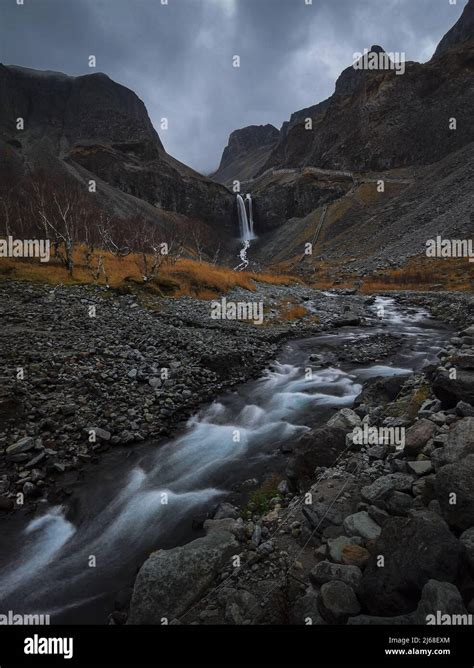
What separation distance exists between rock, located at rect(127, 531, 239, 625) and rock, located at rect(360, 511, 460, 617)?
2.33 meters

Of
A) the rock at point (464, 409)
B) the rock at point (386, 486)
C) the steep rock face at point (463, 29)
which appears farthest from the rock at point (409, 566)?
the steep rock face at point (463, 29)

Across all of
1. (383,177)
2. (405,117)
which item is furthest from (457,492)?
(405,117)

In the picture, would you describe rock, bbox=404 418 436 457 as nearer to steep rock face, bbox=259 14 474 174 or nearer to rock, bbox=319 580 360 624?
rock, bbox=319 580 360 624

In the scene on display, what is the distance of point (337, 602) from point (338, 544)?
99 cm

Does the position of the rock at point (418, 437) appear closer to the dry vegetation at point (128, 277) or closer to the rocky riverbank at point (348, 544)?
the rocky riverbank at point (348, 544)

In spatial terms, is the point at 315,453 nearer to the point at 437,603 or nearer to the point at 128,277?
the point at 437,603

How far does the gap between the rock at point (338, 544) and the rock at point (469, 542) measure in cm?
131

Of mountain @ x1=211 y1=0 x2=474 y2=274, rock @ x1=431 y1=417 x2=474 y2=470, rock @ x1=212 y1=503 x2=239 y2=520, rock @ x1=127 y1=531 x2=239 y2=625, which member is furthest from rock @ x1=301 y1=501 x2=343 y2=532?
mountain @ x1=211 y1=0 x2=474 y2=274

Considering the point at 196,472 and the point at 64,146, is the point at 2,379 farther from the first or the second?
the point at 64,146

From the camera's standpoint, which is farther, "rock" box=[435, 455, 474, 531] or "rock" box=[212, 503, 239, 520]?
"rock" box=[212, 503, 239, 520]

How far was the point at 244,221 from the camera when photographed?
133 metres

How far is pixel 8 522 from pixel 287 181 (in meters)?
134

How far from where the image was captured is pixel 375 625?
3533 millimetres

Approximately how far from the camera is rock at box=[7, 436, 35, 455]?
8.82 meters
